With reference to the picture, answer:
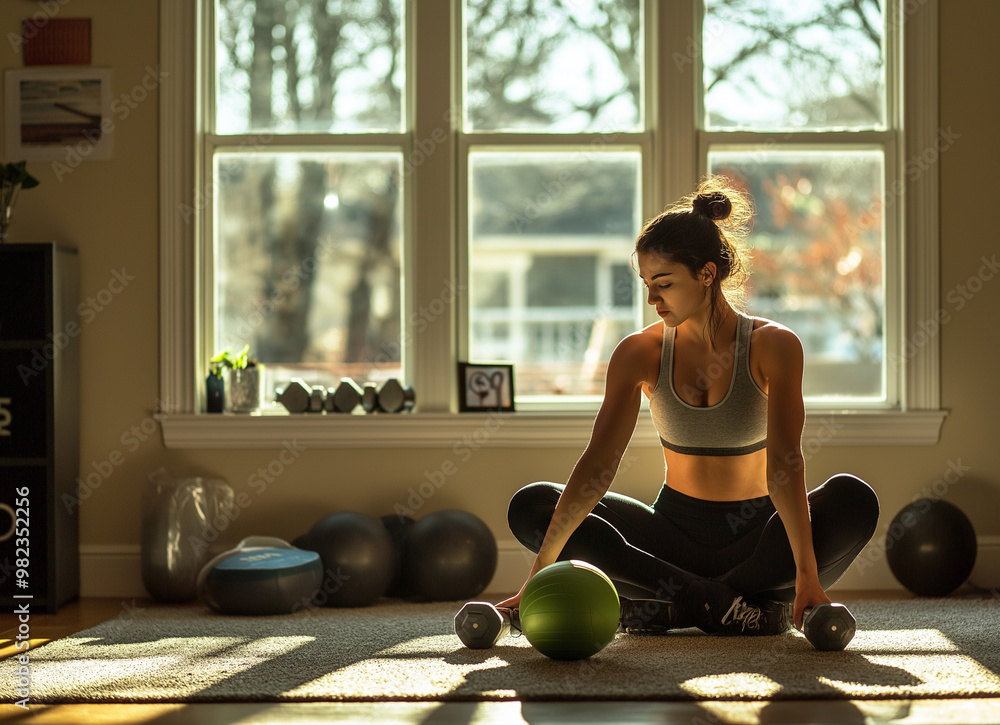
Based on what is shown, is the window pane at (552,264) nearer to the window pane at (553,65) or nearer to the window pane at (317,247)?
the window pane at (553,65)

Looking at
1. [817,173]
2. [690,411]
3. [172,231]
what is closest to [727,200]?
[690,411]

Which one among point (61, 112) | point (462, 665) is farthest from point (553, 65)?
point (462, 665)

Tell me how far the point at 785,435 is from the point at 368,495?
172cm

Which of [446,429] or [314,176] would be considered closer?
[446,429]

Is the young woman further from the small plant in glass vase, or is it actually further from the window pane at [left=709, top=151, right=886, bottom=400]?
the small plant in glass vase

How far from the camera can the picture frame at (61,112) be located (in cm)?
345

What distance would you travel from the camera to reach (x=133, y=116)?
3.46 meters

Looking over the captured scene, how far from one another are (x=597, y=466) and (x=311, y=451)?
151 centimetres

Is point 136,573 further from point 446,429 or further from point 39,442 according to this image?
point 446,429

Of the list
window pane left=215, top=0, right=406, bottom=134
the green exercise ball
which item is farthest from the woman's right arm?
window pane left=215, top=0, right=406, bottom=134

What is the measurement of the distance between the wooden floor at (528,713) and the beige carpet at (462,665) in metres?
0.04

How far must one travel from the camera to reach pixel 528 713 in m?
1.78

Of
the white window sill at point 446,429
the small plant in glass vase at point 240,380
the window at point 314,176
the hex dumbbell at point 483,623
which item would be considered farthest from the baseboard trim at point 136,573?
the hex dumbbell at point 483,623

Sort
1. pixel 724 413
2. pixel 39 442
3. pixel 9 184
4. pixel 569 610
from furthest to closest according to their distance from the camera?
pixel 9 184, pixel 39 442, pixel 724 413, pixel 569 610
